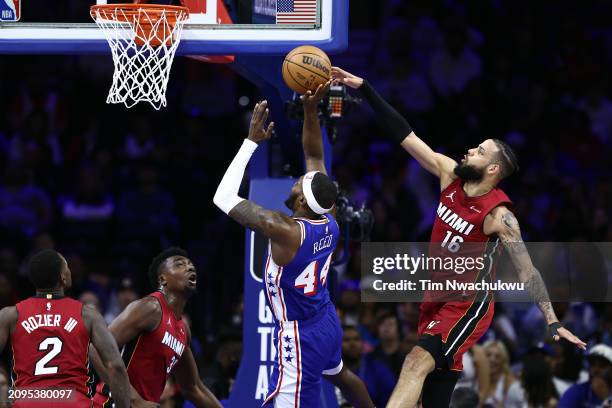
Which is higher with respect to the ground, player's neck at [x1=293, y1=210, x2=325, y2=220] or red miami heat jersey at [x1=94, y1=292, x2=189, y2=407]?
player's neck at [x1=293, y1=210, x2=325, y2=220]

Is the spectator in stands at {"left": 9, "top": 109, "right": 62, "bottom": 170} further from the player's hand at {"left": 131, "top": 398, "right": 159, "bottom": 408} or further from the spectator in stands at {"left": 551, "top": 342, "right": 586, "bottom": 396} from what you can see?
the player's hand at {"left": 131, "top": 398, "right": 159, "bottom": 408}

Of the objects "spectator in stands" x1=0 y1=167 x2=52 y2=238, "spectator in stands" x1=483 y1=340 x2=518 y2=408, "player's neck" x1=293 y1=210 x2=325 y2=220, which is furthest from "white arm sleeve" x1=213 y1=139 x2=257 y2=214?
"spectator in stands" x1=0 y1=167 x2=52 y2=238

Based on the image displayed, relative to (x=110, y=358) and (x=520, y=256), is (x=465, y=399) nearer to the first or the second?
(x=520, y=256)

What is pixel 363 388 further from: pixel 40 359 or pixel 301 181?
pixel 40 359

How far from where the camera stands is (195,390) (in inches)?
357

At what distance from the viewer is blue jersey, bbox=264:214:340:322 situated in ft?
27.1

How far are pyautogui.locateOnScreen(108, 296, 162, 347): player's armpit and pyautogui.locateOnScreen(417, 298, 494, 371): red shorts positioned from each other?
1824 millimetres

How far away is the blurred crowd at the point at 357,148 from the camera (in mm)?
13961

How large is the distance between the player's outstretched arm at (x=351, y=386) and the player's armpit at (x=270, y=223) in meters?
1.38

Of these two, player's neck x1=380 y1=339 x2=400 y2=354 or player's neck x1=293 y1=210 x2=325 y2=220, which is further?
player's neck x1=380 y1=339 x2=400 y2=354

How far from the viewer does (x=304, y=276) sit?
8320 mm

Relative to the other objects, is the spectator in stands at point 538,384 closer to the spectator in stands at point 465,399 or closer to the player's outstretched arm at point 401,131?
the spectator in stands at point 465,399

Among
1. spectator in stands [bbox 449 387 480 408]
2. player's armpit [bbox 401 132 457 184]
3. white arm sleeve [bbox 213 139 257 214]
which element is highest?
player's armpit [bbox 401 132 457 184]

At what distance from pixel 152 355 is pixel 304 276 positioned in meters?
1.25
